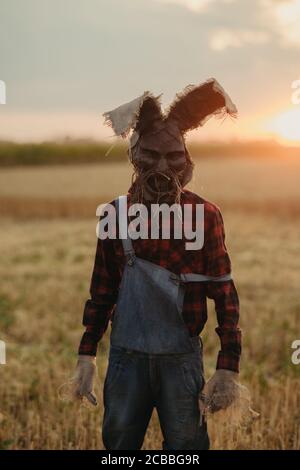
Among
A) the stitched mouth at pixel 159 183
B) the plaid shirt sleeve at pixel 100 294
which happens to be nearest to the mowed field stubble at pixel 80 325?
the stitched mouth at pixel 159 183

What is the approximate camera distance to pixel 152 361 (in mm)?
2904

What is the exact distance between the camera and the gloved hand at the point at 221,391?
288cm

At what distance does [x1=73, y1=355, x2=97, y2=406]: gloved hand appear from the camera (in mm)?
3041

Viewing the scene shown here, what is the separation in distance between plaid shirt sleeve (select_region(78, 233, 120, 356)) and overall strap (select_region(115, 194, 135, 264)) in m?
0.09

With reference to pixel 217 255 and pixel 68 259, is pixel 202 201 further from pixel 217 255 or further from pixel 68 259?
pixel 68 259

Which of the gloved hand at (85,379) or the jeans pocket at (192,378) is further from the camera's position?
the gloved hand at (85,379)

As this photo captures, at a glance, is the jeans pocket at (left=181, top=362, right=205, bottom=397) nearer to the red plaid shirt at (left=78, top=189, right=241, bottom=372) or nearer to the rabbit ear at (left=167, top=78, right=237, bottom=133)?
the red plaid shirt at (left=78, top=189, right=241, bottom=372)

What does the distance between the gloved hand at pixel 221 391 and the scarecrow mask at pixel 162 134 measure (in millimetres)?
749

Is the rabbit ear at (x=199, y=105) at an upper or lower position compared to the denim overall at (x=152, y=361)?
upper

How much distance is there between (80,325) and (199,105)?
5.94m

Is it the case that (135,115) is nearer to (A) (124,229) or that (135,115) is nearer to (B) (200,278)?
(A) (124,229)

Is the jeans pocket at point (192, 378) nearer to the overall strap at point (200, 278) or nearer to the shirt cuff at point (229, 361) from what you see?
the shirt cuff at point (229, 361)

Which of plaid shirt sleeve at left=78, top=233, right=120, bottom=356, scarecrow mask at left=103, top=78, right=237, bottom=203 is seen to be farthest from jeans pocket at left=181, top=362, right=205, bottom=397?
scarecrow mask at left=103, top=78, right=237, bottom=203
